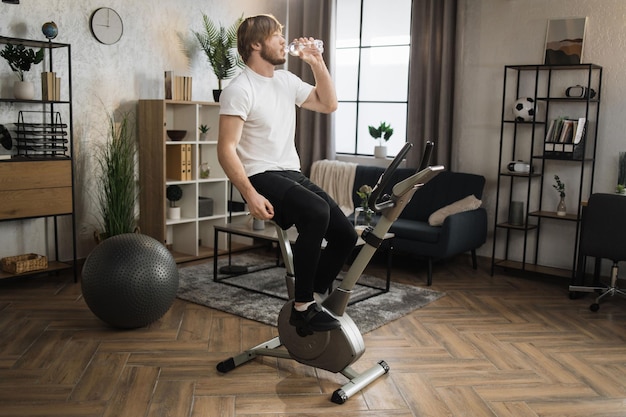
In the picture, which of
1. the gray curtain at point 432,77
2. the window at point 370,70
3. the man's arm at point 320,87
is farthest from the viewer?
the window at point 370,70

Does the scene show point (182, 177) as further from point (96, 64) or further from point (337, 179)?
point (337, 179)

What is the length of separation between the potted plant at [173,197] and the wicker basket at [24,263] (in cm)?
119

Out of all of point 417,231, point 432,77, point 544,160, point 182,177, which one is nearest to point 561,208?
point 544,160

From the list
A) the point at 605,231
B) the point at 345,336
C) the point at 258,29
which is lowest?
the point at 345,336

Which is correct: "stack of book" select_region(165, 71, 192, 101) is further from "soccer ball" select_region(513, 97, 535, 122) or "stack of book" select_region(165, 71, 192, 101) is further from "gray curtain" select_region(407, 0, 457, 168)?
"soccer ball" select_region(513, 97, 535, 122)

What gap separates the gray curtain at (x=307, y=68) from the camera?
661cm

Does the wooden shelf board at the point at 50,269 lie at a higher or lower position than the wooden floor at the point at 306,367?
higher

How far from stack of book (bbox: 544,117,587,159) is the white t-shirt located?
2.87 m

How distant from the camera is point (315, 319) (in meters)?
2.98

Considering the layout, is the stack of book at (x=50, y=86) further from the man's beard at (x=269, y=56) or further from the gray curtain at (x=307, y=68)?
the gray curtain at (x=307, y=68)

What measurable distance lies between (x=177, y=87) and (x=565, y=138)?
127 inches

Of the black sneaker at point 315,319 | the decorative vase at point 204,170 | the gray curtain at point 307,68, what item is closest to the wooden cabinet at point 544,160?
the gray curtain at point 307,68

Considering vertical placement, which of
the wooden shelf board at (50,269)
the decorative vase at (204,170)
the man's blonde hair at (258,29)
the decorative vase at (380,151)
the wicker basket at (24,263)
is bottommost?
the wooden shelf board at (50,269)

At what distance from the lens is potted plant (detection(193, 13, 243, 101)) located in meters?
6.03
